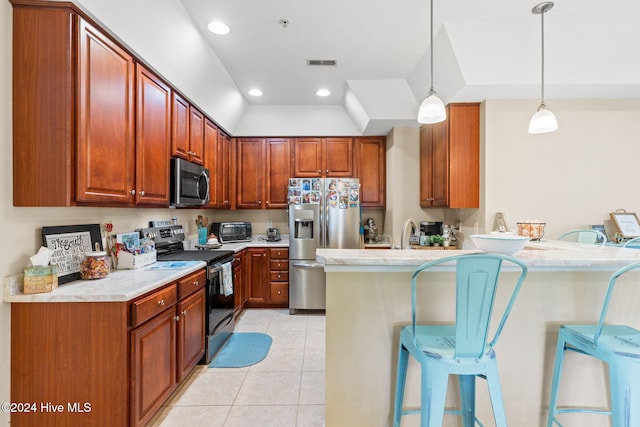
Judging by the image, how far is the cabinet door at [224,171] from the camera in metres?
3.83

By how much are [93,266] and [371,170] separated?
3499 mm

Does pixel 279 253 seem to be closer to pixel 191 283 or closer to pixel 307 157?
pixel 307 157

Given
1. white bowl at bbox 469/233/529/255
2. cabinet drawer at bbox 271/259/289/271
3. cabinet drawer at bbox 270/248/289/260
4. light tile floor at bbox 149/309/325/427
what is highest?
white bowl at bbox 469/233/529/255

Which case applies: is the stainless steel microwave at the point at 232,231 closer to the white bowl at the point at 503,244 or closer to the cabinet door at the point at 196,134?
the cabinet door at the point at 196,134

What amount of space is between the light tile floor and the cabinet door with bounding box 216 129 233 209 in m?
1.97

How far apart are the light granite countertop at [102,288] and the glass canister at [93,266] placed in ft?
0.14

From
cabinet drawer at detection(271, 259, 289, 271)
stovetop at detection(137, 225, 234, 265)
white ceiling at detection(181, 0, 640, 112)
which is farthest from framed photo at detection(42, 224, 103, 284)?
cabinet drawer at detection(271, 259, 289, 271)

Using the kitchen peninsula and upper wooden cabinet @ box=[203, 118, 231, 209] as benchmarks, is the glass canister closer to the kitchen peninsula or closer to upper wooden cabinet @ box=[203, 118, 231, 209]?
the kitchen peninsula

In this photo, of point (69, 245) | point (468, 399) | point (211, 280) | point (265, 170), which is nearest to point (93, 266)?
point (69, 245)

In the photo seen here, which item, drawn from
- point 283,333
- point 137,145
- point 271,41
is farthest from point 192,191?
point 283,333

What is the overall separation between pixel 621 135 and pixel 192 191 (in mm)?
4246

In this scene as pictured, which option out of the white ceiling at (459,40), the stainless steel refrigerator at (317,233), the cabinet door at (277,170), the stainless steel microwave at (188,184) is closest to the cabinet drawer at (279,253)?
the stainless steel refrigerator at (317,233)

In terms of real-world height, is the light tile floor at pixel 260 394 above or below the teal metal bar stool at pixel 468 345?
below

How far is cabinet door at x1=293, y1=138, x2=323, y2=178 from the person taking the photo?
14.4 feet
